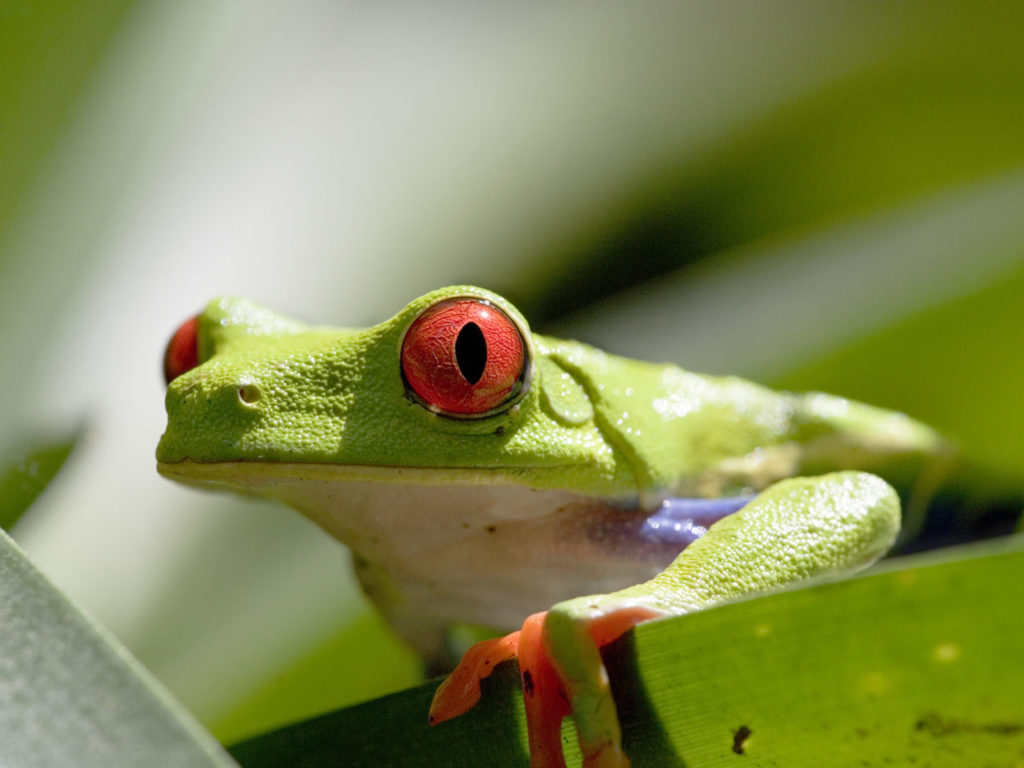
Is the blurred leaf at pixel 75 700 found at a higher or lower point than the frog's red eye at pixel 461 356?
lower

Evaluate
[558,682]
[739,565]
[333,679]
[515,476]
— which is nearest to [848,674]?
[558,682]


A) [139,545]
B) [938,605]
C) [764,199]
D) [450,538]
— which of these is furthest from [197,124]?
[938,605]

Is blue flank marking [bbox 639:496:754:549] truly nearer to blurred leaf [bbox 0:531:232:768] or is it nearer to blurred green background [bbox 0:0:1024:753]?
blurred green background [bbox 0:0:1024:753]

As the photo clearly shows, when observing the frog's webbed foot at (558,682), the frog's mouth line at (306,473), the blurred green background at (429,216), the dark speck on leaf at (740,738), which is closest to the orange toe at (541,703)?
the frog's webbed foot at (558,682)

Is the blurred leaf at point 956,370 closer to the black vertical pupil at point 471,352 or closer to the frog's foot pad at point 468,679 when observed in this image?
the black vertical pupil at point 471,352

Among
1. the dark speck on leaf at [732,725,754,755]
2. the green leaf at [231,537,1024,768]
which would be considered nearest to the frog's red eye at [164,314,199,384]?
the green leaf at [231,537,1024,768]

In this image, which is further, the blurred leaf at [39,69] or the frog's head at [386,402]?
the blurred leaf at [39,69]

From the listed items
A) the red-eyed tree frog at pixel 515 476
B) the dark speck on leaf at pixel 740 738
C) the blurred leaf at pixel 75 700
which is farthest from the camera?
the red-eyed tree frog at pixel 515 476
